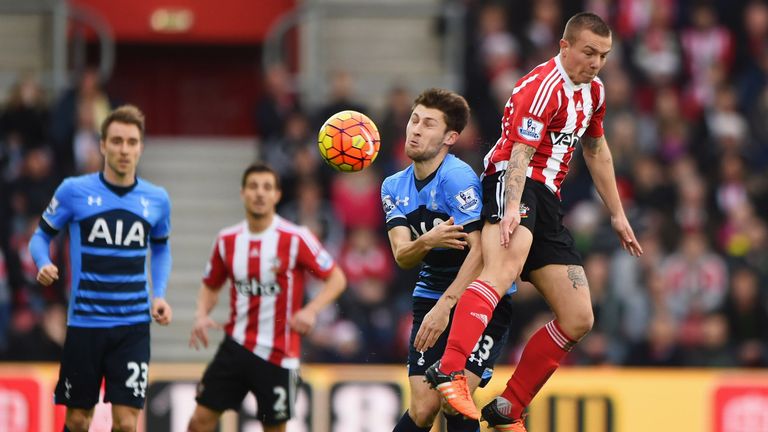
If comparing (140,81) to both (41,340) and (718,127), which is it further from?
(718,127)

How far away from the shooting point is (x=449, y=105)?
8.08 metres

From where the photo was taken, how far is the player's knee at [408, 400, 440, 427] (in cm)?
806

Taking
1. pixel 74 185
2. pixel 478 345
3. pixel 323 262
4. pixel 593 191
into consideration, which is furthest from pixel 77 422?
pixel 593 191

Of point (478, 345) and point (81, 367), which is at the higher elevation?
point (478, 345)

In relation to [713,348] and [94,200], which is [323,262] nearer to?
[94,200]

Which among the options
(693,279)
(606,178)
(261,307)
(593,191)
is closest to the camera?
(606,178)

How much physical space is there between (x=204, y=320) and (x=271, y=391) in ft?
2.14

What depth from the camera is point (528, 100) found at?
25.5 ft

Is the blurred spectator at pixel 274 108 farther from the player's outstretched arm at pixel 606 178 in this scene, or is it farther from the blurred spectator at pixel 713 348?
the player's outstretched arm at pixel 606 178

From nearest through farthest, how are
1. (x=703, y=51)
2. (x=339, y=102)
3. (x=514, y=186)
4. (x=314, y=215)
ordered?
(x=514, y=186), (x=314, y=215), (x=339, y=102), (x=703, y=51)

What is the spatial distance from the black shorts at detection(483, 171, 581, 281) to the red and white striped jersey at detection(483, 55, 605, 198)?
2.4 inches

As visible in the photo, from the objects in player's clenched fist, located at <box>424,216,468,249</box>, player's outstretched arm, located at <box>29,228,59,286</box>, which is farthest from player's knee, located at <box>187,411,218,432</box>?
player's clenched fist, located at <box>424,216,468,249</box>

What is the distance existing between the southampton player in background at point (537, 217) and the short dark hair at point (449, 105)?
25 centimetres

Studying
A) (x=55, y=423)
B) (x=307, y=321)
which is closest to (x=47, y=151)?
(x=55, y=423)
